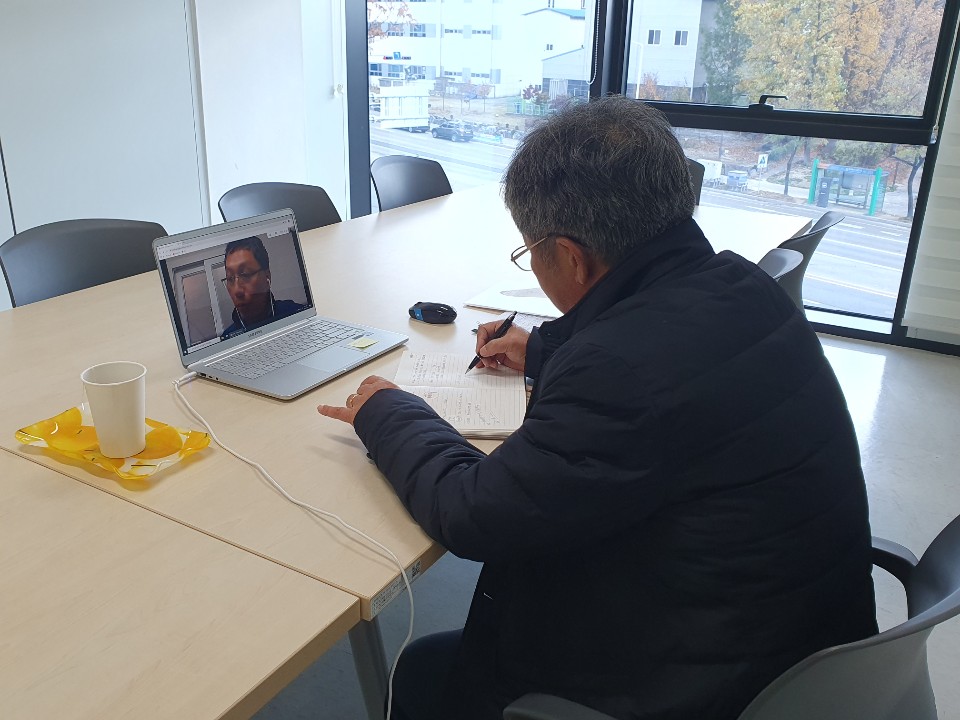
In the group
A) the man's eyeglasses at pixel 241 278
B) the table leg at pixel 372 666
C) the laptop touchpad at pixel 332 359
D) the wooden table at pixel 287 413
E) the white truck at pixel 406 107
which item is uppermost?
the white truck at pixel 406 107

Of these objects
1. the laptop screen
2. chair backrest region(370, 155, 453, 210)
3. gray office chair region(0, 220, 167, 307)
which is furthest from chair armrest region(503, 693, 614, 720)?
chair backrest region(370, 155, 453, 210)

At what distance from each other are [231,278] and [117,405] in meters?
0.47

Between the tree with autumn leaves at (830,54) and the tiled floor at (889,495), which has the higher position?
the tree with autumn leaves at (830,54)

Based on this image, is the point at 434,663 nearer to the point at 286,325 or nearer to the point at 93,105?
the point at 286,325

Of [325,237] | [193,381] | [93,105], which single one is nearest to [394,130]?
[93,105]

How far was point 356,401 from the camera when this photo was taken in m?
1.36

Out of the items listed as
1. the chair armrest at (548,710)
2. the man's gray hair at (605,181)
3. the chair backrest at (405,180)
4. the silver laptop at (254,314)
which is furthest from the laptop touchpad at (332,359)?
the chair backrest at (405,180)

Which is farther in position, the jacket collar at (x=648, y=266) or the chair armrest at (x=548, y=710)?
the jacket collar at (x=648, y=266)

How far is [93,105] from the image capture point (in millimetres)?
3564

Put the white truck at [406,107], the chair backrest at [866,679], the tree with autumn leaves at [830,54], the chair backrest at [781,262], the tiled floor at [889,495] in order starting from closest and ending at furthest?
the chair backrest at [866,679] < the tiled floor at [889,495] < the chair backrest at [781,262] < the tree with autumn leaves at [830,54] < the white truck at [406,107]

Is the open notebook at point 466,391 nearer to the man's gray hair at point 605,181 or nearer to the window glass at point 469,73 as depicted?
the man's gray hair at point 605,181

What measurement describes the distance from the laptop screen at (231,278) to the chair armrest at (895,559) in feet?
3.93

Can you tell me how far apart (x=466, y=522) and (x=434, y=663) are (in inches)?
16.4

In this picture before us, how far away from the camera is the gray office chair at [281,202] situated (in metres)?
2.81
